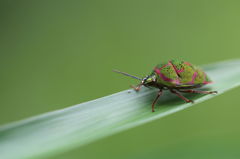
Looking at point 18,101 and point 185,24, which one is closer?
point 18,101

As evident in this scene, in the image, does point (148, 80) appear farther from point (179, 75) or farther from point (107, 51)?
point (107, 51)

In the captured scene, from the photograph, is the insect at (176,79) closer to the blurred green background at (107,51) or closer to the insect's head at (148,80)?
the insect's head at (148,80)

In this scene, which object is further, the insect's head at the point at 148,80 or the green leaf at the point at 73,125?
the insect's head at the point at 148,80

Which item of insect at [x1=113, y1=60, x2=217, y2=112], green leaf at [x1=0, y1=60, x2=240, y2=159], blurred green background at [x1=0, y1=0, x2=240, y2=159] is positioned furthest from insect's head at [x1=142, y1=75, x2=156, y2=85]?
blurred green background at [x1=0, y1=0, x2=240, y2=159]

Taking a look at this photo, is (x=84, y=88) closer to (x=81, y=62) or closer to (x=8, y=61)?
(x=81, y=62)

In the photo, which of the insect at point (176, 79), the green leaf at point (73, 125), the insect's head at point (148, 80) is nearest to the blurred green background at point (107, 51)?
the insect at point (176, 79)

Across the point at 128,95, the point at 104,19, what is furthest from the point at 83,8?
the point at 128,95

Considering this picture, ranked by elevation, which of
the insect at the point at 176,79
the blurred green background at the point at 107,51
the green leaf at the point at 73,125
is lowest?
the green leaf at the point at 73,125

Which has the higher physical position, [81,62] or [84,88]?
[81,62]
